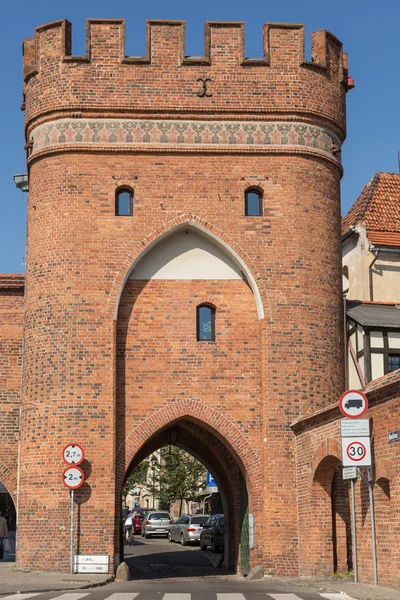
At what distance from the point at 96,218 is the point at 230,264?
323cm

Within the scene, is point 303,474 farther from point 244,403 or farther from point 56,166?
point 56,166

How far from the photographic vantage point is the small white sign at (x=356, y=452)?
16891 mm

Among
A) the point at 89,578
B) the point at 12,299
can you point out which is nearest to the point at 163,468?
the point at 12,299

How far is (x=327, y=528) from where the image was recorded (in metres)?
20.9

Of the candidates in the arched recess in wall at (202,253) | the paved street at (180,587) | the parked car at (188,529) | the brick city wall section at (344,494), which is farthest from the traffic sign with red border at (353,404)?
the parked car at (188,529)

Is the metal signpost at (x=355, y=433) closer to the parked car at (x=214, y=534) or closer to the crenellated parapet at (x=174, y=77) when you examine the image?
the crenellated parapet at (x=174, y=77)

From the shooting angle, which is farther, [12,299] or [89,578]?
[12,299]

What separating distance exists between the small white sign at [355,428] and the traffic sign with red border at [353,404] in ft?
0.65

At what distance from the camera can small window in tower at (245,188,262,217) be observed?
23.3 m

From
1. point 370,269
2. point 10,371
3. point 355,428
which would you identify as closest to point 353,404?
point 355,428

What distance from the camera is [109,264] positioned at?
2247 cm

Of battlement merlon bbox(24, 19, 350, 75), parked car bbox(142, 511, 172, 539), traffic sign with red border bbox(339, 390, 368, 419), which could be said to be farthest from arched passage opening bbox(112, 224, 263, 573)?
parked car bbox(142, 511, 172, 539)

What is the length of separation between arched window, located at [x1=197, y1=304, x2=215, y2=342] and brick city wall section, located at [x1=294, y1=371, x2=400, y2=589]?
9.85ft

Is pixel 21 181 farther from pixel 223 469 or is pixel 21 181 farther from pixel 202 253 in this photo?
pixel 223 469
